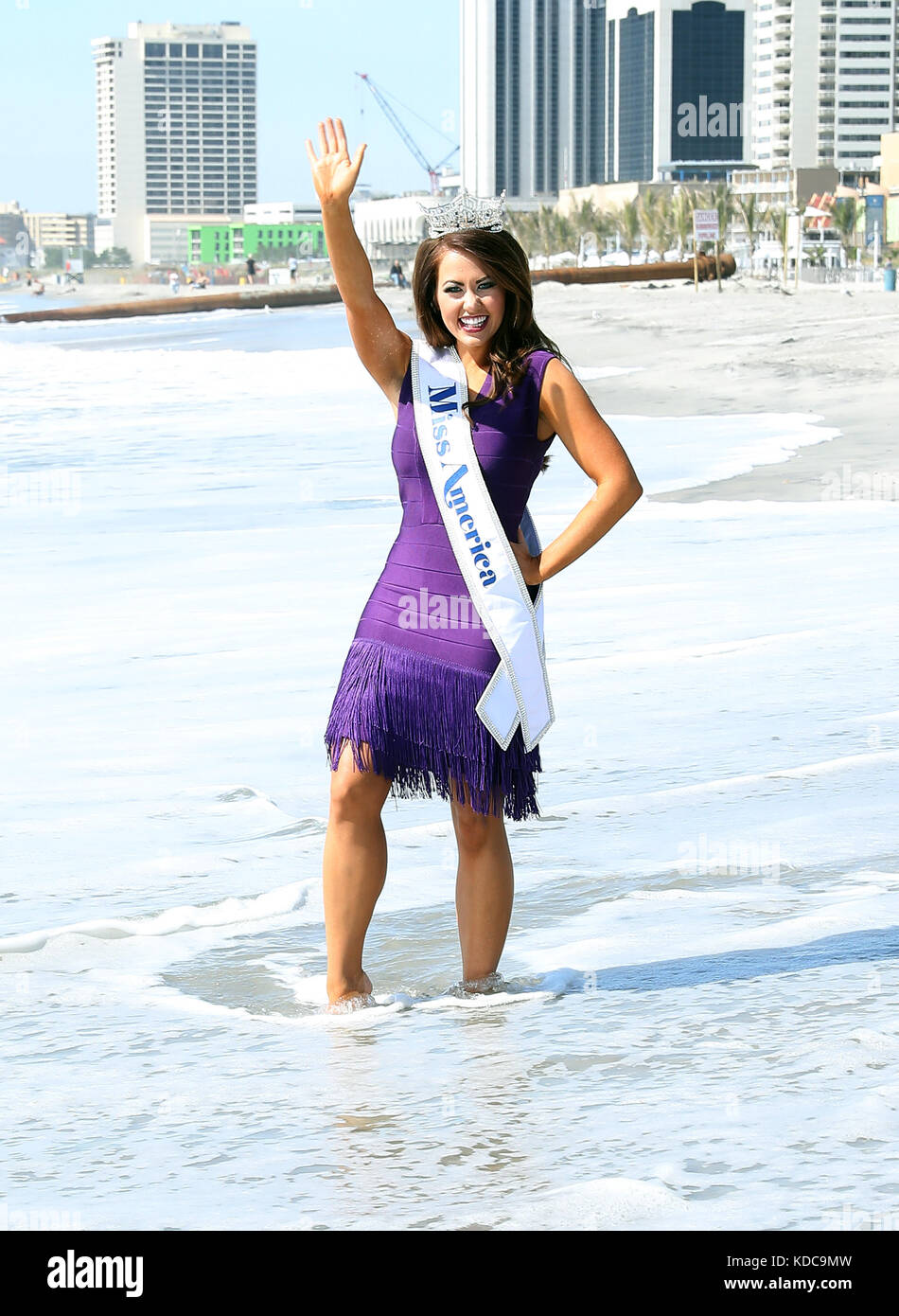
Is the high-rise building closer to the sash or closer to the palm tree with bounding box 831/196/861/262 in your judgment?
the palm tree with bounding box 831/196/861/262

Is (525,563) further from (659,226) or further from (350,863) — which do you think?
(659,226)

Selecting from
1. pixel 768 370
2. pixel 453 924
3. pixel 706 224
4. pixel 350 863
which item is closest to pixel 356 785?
pixel 350 863

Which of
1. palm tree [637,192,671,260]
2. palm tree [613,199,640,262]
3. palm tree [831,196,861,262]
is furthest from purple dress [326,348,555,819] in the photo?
palm tree [613,199,640,262]

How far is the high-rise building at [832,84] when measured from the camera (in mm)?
184500

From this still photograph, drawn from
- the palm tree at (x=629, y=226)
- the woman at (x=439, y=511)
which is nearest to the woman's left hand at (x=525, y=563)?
the woman at (x=439, y=511)

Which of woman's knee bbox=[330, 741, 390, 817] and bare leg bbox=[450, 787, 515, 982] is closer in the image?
woman's knee bbox=[330, 741, 390, 817]

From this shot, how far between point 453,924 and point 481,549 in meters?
1.18

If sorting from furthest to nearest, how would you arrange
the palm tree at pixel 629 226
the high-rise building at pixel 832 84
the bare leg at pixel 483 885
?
the high-rise building at pixel 832 84, the palm tree at pixel 629 226, the bare leg at pixel 483 885

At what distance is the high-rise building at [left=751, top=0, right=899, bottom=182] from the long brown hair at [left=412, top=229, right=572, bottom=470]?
190226 mm

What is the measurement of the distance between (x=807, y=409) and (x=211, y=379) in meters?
Answer: 13.2

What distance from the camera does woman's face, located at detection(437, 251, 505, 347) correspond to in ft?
10.5

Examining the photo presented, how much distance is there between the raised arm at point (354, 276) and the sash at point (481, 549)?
0.05 meters

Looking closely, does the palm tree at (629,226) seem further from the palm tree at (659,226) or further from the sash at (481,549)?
the sash at (481,549)

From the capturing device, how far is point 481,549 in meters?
3.15
